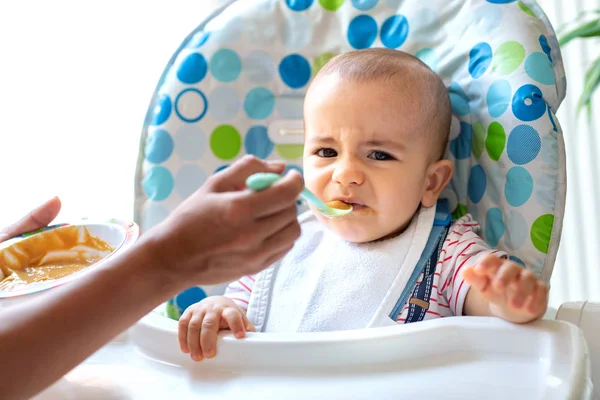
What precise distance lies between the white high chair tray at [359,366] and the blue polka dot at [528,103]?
36 centimetres

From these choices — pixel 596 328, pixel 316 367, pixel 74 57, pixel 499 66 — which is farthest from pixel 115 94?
pixel 596 328

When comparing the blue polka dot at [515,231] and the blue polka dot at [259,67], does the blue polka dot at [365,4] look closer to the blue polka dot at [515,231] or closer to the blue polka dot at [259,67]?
the blue polka dot at [259,67]

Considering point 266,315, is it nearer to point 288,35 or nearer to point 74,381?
point 74,381

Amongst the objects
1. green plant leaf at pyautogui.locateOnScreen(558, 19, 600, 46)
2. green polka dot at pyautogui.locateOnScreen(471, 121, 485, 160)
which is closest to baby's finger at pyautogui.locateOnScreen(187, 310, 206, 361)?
green polka dot at pyautogui.locateOnScreen(471, 121, 485, 160)

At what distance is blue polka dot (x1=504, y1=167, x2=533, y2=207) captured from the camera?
97 cm

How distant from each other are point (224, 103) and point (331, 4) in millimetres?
268

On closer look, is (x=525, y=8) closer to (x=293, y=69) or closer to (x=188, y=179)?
(x=293, y=69)

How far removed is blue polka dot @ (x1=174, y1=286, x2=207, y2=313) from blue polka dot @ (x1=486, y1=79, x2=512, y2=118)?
22.3 inches

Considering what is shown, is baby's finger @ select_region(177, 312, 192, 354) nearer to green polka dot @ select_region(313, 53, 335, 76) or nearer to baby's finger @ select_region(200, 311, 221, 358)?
baby's finger @ select_region(200, 311, 221, 358)

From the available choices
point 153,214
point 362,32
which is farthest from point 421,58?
point 153,214

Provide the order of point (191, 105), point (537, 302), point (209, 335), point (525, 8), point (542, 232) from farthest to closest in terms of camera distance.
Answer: point (191, 105)
point (525, 8)
point (542, 232)
point (209, 335)
point (537, 302)

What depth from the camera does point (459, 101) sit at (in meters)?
1.09

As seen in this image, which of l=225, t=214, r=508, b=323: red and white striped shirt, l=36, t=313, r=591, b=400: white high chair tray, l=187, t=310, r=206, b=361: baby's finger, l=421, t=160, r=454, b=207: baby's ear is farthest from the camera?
l=421, t=160, r=454, b=207: baby's ear

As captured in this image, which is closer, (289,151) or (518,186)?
(518,186)
